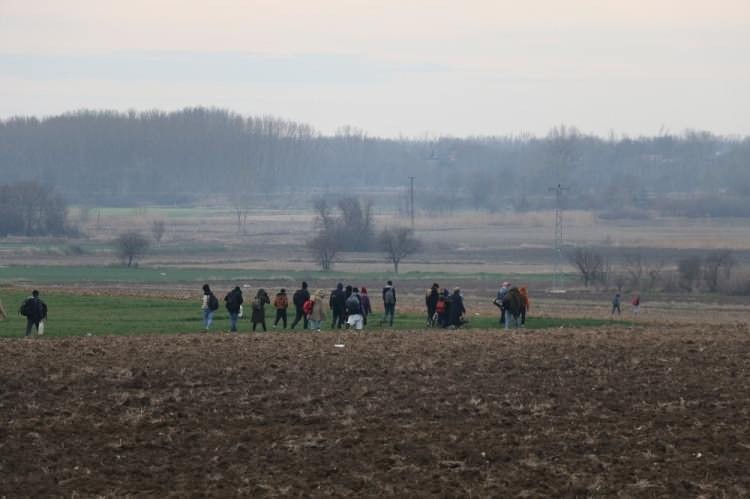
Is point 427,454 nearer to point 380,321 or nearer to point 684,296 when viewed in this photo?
point 380,321

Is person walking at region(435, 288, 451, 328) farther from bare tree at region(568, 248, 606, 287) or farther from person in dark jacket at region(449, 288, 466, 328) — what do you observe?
bare tree at region(568, 248, 606, 287)

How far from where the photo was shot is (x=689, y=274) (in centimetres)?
7100

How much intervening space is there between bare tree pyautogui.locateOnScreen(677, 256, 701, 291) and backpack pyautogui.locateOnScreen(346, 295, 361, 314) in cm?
4103

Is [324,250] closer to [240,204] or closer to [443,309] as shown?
[443,309]

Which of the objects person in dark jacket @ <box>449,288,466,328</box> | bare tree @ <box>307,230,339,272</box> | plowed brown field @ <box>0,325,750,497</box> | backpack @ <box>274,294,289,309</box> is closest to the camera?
plowed brown field @ <box>0,325,750,497</box>

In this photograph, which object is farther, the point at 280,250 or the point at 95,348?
the point at 280,250

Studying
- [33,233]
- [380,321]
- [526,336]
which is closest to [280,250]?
[33,233]

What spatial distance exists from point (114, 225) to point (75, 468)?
133m

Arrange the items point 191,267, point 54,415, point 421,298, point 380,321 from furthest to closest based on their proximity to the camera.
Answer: point 191,267, point 421,298, point 380,321, point 54,415

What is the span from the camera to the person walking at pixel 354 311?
31.9 meters

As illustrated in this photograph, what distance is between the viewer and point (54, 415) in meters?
17.6

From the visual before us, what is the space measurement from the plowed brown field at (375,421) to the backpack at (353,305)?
25.1 feet

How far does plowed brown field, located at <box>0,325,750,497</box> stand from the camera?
49.4ft

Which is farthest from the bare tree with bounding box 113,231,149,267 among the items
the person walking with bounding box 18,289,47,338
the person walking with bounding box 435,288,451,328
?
the person walking with bounding box 18,289,47,338
